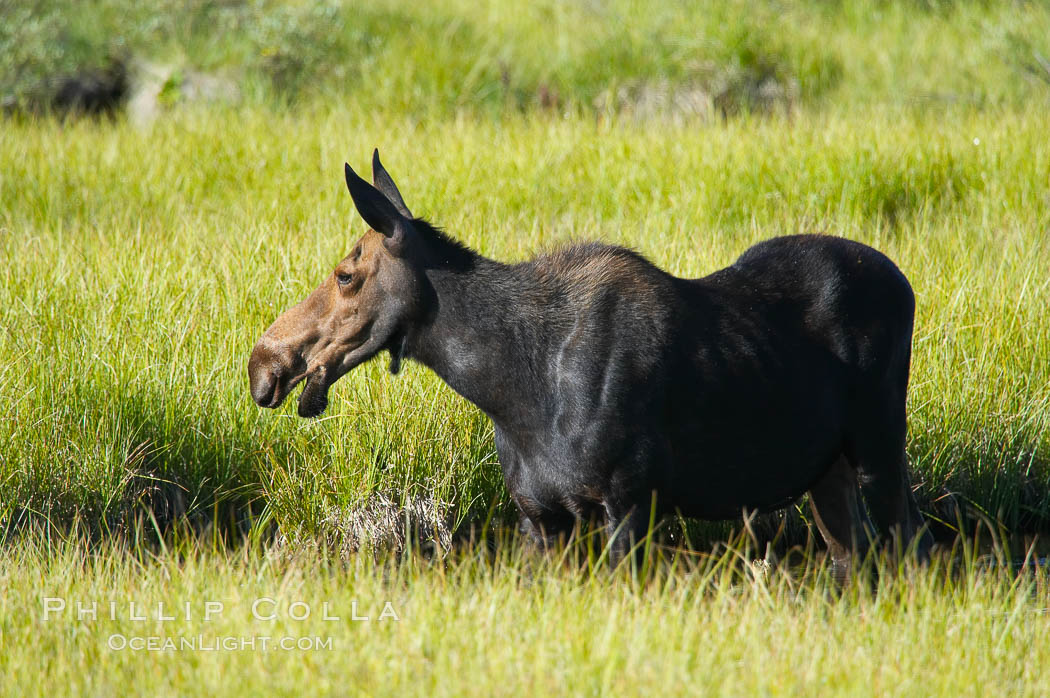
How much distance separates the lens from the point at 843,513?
462cm

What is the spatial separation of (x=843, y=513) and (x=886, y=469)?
1.68 feet

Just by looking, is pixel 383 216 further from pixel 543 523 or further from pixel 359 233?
pixel 359 233

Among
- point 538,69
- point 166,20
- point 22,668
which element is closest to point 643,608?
point 22,668

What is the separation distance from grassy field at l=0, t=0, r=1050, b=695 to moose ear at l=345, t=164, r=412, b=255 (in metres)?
0.99

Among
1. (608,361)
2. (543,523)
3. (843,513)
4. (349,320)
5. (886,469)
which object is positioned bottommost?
(843,513)

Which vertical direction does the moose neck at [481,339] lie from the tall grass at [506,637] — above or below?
above

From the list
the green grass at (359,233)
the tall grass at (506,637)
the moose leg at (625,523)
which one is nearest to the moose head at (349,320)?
the tall grass at (506,637)

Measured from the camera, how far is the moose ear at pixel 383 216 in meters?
3.68

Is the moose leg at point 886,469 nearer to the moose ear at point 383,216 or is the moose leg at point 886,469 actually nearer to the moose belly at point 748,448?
the moose belly at point 748,448

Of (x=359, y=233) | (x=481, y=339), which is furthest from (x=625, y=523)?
(x=359, y=233)

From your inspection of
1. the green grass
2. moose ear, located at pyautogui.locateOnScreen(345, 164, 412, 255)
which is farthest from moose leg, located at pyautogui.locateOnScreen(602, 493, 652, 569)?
the green grass

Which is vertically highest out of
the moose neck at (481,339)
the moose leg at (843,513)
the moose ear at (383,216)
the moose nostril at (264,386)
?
the moose ear at (383,216)

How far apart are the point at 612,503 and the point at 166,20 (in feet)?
37.2

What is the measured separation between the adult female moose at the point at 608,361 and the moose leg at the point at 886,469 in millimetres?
20
